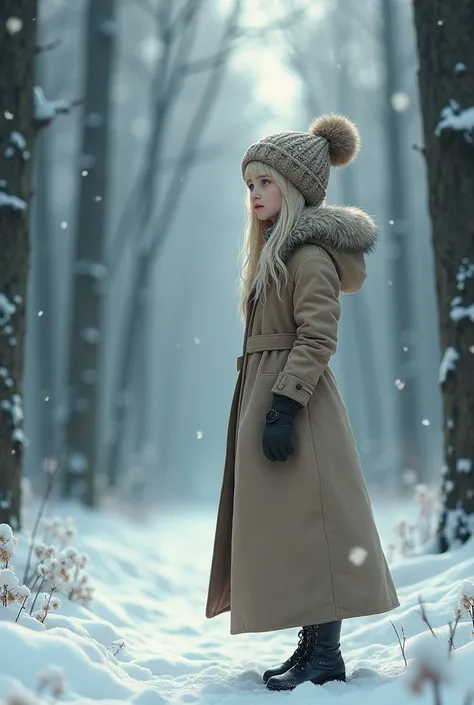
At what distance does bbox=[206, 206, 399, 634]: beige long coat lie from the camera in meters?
3.19

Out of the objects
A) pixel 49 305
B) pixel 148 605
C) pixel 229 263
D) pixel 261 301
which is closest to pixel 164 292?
pixel 229 263

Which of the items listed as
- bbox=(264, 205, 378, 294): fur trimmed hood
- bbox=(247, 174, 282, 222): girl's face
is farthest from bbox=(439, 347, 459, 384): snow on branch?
bbox=(247, 174, 282, 222): girl's face

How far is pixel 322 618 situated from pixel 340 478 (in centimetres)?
55

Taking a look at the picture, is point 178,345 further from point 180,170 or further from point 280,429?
point 280,429

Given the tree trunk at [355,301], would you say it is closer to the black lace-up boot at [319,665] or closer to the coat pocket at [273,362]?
the coat pocket at [273,362]

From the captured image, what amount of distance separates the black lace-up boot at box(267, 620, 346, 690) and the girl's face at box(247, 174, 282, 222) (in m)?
1.79

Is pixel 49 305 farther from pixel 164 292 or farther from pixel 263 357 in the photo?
pixel 164 292

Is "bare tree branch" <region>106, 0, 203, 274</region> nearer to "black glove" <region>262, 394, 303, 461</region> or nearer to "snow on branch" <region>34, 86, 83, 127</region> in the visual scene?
"snow on branch" <region>34, 86, 83, 127</region>

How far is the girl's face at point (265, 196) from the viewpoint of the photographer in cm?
362

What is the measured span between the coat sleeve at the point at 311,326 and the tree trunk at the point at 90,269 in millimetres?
6132

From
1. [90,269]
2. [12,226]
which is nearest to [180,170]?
[90,269]

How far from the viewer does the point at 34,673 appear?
2510mm

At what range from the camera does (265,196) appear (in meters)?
3.63

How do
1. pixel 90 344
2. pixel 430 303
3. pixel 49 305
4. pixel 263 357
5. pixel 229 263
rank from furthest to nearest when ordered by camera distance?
pixel 229 263 → pixel 430 303 → pixel 49 305 → pixel 90 344 → pixel 263 357
